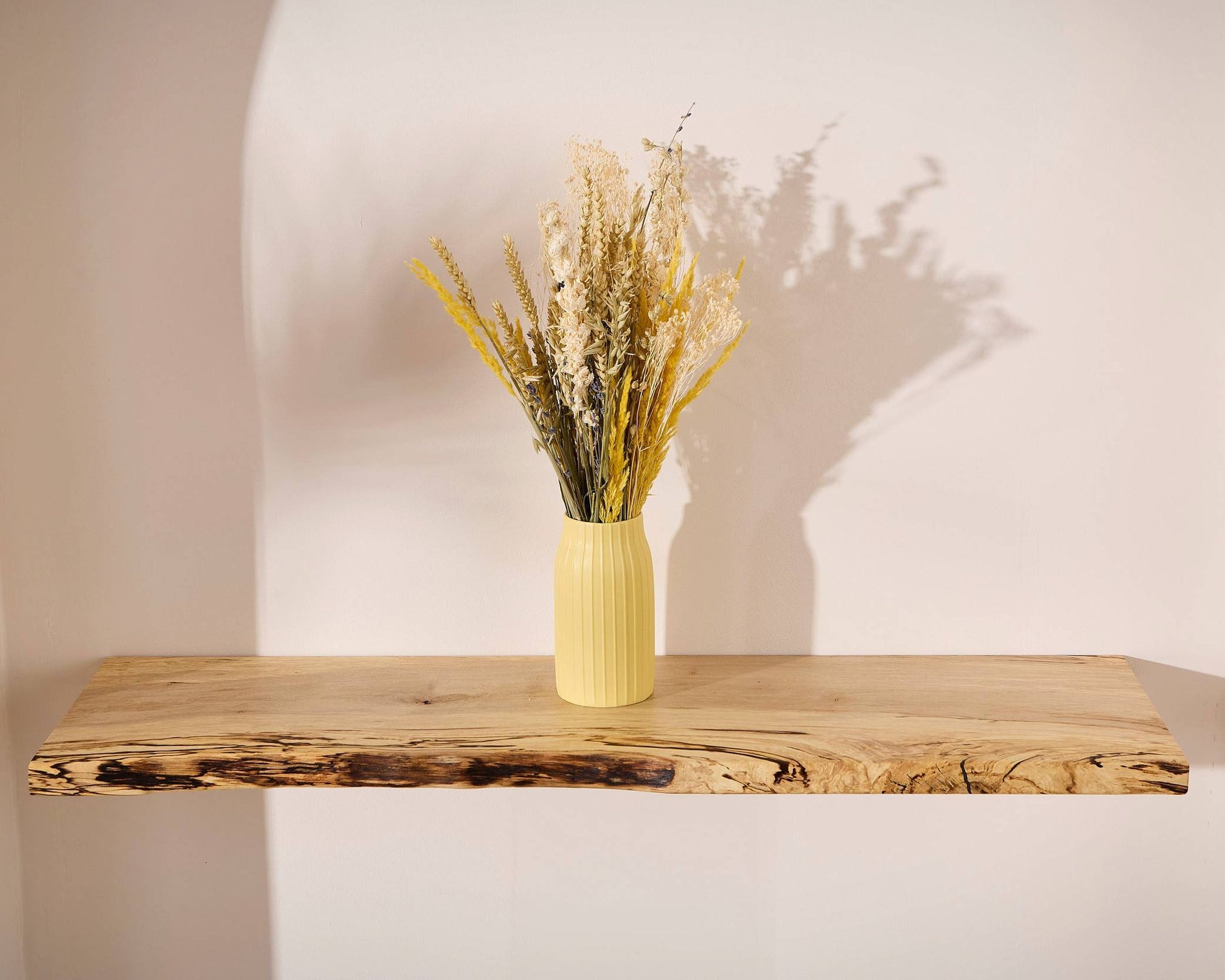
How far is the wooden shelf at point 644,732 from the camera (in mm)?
1047

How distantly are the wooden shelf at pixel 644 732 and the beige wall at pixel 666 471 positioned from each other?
87mm

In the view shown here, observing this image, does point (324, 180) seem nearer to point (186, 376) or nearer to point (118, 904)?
point (186, 376)

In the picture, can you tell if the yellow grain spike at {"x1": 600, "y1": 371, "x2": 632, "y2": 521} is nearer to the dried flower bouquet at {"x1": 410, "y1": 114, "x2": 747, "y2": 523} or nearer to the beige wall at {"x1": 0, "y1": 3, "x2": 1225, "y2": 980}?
the dried flower bouquet at {"x1": 410, "y1": 114, "x2": 747, "y2": 523}

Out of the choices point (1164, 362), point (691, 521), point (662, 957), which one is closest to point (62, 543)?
point (691, 521)

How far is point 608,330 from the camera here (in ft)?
3.38

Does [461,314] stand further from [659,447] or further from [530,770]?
[530,770]

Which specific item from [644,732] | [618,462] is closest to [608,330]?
[618,462]

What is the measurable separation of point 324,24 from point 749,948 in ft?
4.26

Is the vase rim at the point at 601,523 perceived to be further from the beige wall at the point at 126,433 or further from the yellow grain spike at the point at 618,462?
the beige wall at the point at 126,433

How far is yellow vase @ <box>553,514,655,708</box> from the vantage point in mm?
1129

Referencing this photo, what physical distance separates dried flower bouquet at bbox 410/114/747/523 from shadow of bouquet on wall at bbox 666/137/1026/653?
0.11 metres

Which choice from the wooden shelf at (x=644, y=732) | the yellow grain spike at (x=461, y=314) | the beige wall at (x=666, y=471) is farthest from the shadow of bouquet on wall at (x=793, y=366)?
the yellow grain spike at (x=461, y=314)

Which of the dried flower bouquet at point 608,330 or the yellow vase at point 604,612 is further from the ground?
the dried flower bouquet at point 608,330

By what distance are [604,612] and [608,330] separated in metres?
0.32
